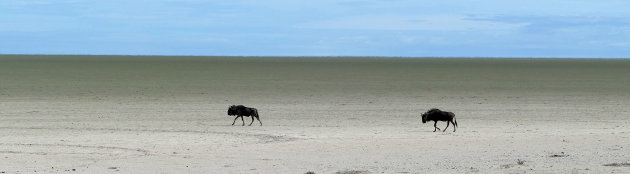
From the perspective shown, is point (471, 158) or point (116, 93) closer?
point (471, 158)

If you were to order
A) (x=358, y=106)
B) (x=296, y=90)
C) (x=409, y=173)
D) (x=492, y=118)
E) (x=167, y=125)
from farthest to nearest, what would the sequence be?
(x=296, y=90) < (x=358, y=106) < (x=492, y=118) < (x=167, y=125) < (x=409, y=173)

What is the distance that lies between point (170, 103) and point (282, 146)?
14.5 metres

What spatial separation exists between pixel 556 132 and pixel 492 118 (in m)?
4.75

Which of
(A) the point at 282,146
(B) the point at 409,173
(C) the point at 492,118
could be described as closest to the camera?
(B) the point at 409,173

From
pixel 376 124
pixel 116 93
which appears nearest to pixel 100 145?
pixel 376 124

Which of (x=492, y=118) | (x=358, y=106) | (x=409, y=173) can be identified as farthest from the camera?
(x=358, y=106)

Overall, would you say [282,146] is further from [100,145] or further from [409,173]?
[409,173]

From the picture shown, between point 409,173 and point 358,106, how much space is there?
55.1ft

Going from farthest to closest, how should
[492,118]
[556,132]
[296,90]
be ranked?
1. [296,90]
2. [492,118]
3. [556,132]

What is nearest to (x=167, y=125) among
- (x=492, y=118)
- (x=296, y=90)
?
(x=492, y=118)

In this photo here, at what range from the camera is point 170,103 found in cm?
2970

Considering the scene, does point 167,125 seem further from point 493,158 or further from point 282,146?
point 493,158

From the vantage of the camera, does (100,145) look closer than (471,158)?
No

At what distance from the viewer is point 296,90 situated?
1532 inches
